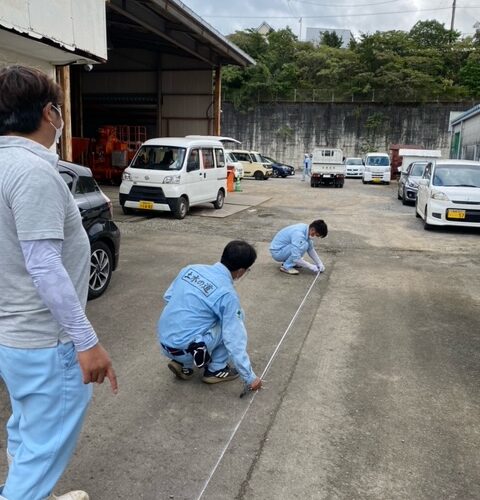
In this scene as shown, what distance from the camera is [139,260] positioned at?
25.8 feet

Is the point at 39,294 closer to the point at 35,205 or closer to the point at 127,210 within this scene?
the point at 35,205

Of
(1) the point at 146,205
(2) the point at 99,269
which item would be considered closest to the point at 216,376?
(2) the point at 99,269

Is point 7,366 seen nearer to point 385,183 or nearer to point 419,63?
point 385,183

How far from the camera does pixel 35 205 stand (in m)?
1.60

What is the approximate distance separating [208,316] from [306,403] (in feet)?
3.10

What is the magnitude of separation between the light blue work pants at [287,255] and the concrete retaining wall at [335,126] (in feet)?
107

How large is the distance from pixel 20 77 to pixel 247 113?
39072 millimetres

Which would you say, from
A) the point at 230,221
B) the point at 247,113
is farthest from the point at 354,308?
the point at 247,113

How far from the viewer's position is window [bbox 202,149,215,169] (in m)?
13.2

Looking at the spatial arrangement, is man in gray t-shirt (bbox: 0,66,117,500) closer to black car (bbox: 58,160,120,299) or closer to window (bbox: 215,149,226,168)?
black car (bbox: 58,160,120,299)

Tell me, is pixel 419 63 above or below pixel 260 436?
above

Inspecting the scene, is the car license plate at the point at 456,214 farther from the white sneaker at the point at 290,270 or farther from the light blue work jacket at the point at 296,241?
the white sneaker at the point at 290,270

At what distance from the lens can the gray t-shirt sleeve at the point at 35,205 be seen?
1.60 meters

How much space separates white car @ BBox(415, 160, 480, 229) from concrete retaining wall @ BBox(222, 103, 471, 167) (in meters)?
26.0
